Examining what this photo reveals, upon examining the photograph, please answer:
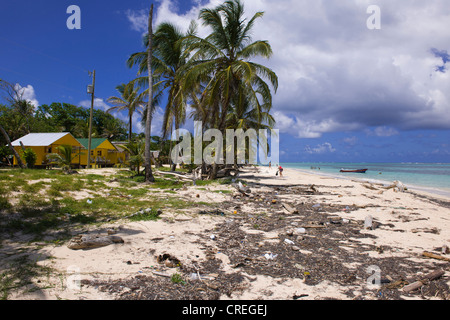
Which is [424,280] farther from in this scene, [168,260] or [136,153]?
[136,153]

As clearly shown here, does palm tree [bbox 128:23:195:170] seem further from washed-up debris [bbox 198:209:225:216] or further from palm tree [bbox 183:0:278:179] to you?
washed-up debris [bbox 198:209:225:216]

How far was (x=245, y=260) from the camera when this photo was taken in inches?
151

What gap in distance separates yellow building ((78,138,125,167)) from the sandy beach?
20372 mm

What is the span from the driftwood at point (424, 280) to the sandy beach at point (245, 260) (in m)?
0.04

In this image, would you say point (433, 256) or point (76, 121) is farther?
point (76, 121)

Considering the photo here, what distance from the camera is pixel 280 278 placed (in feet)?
10.9

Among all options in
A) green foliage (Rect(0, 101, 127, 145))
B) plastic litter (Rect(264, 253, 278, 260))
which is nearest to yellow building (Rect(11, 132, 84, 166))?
green foliage (Rect(0, 101, 127, 145))

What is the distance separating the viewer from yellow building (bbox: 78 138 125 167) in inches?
913

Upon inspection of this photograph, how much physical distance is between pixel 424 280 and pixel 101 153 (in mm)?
26964

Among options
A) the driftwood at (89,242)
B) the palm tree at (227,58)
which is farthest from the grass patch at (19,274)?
the palm tree at (227,58)

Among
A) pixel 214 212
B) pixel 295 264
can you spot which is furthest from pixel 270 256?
pixel 214 212

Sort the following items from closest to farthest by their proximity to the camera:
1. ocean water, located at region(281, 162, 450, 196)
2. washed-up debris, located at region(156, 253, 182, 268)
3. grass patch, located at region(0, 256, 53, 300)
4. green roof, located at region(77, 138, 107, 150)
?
grass patch, located at region(0, 256, 53, 300)
washed-up debris, located at region(156, 253, 182, 268)
ocean water, located at region(281, 162, 450, 196)
green roof, located at region(77, 138, 107, 150)

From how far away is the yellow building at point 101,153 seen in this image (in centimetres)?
2318
